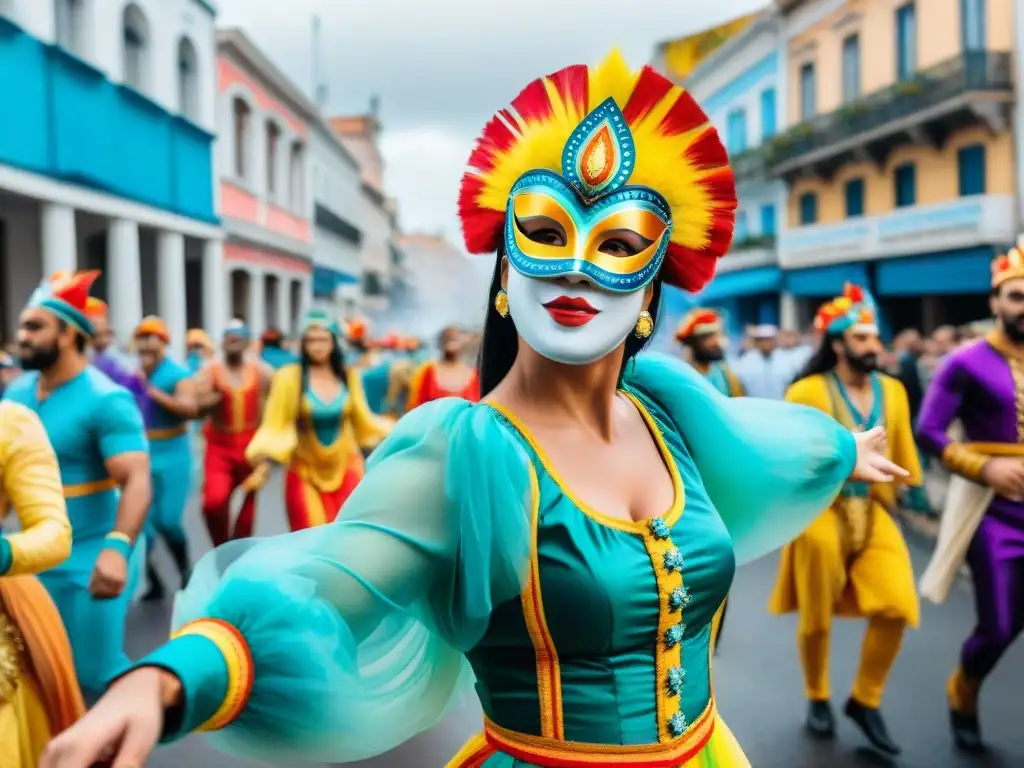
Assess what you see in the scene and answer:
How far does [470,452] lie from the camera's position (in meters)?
1.85

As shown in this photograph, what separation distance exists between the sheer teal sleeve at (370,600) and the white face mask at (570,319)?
0.19 m

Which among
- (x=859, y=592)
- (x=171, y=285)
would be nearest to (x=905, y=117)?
(x=171, y=285)

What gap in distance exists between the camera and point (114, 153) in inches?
619

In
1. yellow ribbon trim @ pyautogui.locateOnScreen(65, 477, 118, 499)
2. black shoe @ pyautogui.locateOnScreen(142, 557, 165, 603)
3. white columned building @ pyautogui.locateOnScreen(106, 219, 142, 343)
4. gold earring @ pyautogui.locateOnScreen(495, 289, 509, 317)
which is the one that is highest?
white columned building @ pyautogui.locateOnScreen(106, 219, 142, 343)

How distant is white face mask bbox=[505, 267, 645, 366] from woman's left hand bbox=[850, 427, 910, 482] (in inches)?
31.6

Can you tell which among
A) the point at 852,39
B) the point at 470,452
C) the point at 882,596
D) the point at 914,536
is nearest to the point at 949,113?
the point at 852,39

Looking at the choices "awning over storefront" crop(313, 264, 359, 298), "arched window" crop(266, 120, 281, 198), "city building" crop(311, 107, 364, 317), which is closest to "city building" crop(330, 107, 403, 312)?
"city building" crop(311, 107, 364, 317)

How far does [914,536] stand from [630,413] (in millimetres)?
7794

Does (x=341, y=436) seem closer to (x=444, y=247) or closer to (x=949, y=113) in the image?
(x=949, y=113)

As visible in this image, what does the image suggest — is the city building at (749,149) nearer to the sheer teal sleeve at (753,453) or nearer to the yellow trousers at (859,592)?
the yellow trousers at (859,592)

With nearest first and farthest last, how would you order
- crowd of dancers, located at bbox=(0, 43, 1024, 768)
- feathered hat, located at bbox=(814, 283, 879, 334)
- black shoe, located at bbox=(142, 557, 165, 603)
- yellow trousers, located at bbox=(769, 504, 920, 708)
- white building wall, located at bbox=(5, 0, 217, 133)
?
crowd of dancers, located at bbox=(0, 43, 1024, 768)
yellow trousers, located at bbox=(769, 504, 920, 708)
feathered hat, located at bbox=(814, 283, 879, 334)
black shoe, located at bbox=(142, 557, 165, 603)
white building wall, located at bbox=(5, 0, 217, 133)

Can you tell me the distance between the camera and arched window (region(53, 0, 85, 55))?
14.6m

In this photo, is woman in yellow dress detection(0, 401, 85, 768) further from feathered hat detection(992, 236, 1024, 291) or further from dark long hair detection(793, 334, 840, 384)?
feathered hat detection(992, 236, 1024, 291)

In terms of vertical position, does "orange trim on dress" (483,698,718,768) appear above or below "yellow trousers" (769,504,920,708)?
above
